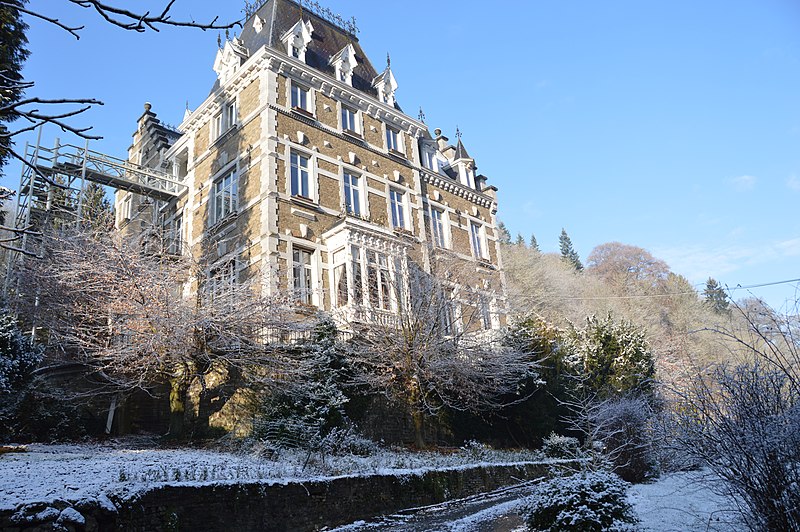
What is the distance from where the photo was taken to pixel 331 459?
13508 millimetres

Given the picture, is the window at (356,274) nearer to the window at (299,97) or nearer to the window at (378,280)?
the window at (378,280)

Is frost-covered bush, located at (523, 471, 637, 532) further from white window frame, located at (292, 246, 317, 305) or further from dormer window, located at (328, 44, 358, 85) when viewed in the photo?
dormer window, located at (328, 44, 358, 85)

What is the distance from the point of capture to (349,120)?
25.5 meters

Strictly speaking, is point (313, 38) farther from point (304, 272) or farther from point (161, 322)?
point (161, 322)

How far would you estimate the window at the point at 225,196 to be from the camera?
74.6ft

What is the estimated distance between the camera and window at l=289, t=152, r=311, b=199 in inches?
868

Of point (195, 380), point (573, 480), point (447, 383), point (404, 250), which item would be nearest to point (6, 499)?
point (573, 480)

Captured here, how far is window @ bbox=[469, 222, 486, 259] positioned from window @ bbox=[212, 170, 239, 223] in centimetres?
1233

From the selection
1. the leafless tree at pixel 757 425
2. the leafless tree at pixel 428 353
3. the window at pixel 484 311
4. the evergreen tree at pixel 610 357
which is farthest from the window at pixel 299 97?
the leafless tree at pixel 757 425

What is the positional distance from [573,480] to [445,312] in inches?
439

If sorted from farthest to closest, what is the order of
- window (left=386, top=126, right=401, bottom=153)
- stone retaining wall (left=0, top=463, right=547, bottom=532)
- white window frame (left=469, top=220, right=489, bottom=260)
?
white window frame (left=469, top=220, right=489, bottom=260)
window (left=386, top=126, right=401, bottom=153)
stone retaining wall (left=0, top=463, right=547, bottom=532)

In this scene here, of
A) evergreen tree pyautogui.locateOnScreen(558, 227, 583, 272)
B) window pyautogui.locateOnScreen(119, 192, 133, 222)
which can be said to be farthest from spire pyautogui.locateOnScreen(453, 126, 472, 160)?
evergreen tree pyautogui.locateOnScreen(558, 227, 583, 272)

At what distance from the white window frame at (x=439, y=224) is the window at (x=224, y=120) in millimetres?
9824

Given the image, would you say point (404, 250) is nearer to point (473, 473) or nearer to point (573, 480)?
point (473, 473)
